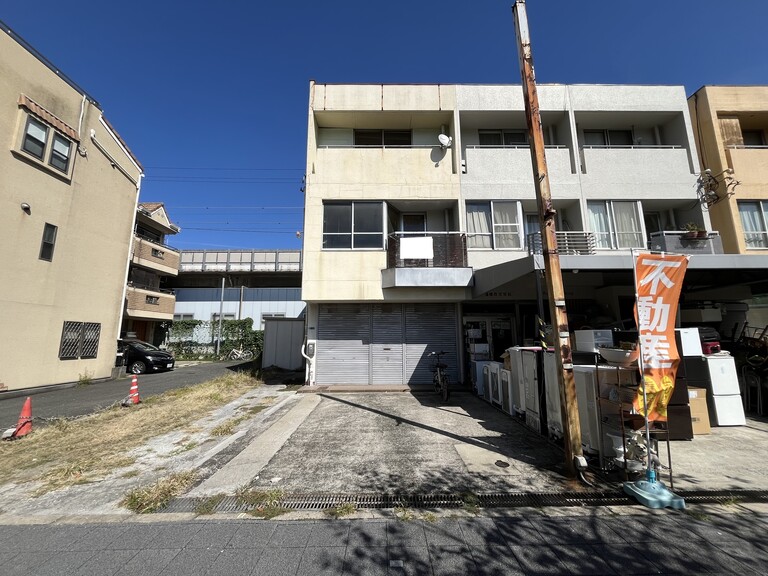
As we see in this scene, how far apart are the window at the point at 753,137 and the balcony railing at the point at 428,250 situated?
483 inches

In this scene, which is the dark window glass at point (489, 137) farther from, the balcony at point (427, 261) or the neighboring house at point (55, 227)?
the neighboring house at point (55, 227)

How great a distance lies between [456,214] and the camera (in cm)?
1226

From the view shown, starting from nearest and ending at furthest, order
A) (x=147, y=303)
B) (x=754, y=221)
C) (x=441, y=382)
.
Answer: (x=441, y=382)
(x=754, y=221)
(x=147, y=303)

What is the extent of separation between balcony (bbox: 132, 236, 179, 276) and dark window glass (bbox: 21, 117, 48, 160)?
11.5 m

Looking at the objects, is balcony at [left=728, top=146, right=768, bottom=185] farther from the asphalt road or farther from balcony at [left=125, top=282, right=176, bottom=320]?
balcony at [left=125, top=282, right=176, bottom=320]

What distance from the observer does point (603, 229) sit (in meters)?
11.9

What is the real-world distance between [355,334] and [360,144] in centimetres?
756

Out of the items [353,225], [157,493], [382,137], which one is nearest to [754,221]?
[382,137]

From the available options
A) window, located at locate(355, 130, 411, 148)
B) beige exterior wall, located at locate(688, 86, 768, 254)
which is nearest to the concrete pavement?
beige exterior wall, located at locate(688, 86, 768, 254)

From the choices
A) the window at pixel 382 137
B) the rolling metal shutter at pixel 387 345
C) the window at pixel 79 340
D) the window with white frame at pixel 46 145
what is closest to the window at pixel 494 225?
the rolling metal shutter at pixel 387 345

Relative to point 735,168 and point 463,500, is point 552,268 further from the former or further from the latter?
point 735,168

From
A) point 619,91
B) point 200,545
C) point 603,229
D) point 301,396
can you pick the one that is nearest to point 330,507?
point 200,545

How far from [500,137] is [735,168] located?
8077 mm

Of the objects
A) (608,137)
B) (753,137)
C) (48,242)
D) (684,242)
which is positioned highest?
(608,137)
